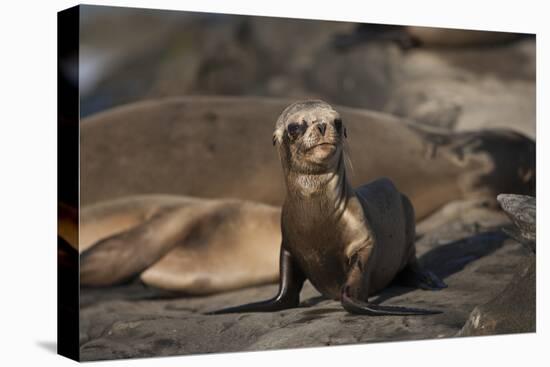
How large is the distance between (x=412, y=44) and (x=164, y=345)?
15.2ft

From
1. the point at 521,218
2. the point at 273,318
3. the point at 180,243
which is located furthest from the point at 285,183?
the point at 180,243

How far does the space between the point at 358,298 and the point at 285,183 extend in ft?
3.64

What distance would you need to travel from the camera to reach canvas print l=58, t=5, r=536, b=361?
7.57m

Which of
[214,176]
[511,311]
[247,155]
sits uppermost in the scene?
[247,155]

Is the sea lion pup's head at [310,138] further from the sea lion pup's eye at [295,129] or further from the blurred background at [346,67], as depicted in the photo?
the blurred background at [346,67]

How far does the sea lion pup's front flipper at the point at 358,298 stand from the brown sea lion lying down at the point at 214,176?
184cm

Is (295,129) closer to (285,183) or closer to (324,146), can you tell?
(324,146)

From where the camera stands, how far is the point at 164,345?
7414mm

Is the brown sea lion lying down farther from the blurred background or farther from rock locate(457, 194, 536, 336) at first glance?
rock locate(457, 194, 536, 336)

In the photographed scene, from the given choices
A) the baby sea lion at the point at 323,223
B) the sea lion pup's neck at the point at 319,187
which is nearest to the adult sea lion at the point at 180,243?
the baby sea lion at the point at 323,223

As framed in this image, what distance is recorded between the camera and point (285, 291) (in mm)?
7922

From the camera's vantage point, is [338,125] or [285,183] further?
[285,183]

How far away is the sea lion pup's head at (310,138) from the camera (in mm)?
7422

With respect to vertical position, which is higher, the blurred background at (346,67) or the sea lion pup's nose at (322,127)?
the blurred background at (346,67)
